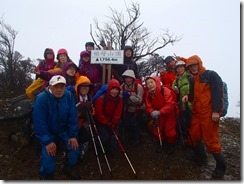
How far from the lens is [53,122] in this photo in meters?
4.71

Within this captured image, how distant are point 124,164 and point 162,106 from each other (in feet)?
5.86

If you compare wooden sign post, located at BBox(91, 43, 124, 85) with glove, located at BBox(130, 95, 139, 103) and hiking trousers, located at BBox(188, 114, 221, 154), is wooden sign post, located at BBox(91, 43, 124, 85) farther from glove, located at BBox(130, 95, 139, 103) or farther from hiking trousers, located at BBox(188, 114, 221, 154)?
hiking trousers, located at BBox(188, 114, 221, 154)

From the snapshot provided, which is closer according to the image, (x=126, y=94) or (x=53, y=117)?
(x=53, y=117)

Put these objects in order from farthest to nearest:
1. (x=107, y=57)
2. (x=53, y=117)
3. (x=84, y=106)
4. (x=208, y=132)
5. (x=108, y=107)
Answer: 1. (x=107, y=57)
2. (x=108, y=107)
3. (x=84, y=106)
4. (x=208, y=132)
5. (x=53, y=117)

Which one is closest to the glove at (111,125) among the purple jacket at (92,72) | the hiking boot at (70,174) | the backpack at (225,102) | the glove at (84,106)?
the glove at (84,106)

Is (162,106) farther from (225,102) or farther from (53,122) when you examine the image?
(53,122)

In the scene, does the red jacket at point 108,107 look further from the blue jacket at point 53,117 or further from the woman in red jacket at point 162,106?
the blue jacket at point 53,117

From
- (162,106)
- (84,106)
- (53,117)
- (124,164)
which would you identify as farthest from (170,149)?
(53,117)

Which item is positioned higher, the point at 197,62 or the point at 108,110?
the point at 197,62

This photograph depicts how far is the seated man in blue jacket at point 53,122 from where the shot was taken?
4.46 m

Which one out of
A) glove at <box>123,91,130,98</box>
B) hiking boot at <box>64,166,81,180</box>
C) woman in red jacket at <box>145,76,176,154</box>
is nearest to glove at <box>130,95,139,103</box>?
glove at <box>123,91,130,98</box>

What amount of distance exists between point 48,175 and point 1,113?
12.6ft

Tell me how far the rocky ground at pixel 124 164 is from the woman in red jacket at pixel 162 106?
0.64 m

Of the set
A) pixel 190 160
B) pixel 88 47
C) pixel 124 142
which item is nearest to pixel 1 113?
pixel 88 47
